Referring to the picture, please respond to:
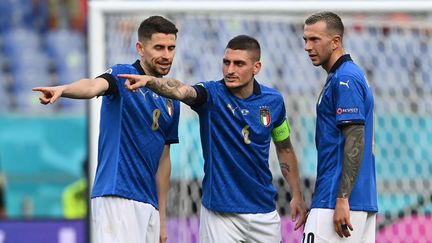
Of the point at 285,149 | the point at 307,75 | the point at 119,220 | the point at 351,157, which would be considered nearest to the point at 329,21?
the point at 351,157

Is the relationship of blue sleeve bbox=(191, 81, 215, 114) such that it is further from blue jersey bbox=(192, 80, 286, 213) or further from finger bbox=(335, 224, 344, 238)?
finger bbox=(335, 224, 344, 238)

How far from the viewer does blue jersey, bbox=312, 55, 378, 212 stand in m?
4.67

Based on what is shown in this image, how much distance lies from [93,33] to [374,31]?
2.23 meters

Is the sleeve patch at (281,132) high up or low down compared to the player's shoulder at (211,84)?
down

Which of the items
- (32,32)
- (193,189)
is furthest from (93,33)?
(32,32)

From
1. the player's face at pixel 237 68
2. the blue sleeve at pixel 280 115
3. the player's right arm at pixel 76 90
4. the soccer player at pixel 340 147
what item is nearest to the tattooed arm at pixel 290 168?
the blue sleeve at pixel 280 115

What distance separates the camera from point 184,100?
495cm

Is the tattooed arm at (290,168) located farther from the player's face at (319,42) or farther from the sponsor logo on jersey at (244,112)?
the player's face at (319,42)

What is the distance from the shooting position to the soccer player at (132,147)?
489 centimetres

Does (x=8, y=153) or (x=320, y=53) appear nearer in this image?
(x=320, y=53)

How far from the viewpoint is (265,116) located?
209 inches

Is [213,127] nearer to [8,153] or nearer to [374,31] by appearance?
[374,31]

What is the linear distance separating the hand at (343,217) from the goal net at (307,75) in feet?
7.27

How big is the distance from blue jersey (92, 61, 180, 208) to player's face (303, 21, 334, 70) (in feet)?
2.59
